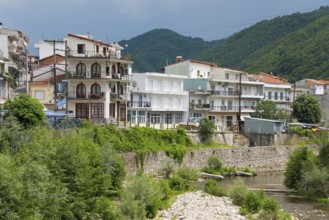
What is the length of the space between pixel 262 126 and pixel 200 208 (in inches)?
1467

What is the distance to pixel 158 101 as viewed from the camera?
73750mm

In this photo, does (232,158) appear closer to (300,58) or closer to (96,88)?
(96,88)

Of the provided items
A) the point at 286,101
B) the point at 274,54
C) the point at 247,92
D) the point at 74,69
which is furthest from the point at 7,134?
the point at 274,54

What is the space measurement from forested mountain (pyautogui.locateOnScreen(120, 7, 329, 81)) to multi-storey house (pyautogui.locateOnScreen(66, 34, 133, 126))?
44968mm

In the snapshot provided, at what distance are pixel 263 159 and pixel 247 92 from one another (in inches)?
908

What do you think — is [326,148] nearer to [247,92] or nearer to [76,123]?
[76,123]

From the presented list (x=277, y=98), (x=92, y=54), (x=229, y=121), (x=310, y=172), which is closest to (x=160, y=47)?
(x=277, y=98)

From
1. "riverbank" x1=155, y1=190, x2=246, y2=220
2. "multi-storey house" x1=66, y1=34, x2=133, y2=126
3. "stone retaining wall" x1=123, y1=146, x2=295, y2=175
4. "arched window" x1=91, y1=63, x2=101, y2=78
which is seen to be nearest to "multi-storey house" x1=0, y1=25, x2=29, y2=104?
"multi-storey house" x1=66, y1=34, x2=133, y2=126

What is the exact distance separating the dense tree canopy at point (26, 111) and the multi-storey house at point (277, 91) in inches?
2184

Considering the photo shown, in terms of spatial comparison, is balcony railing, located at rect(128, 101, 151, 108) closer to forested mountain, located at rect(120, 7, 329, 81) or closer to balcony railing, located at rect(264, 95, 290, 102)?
balcony railing, located at rect(264, 95, 290, 102)

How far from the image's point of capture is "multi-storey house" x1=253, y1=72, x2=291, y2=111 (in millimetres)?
92281

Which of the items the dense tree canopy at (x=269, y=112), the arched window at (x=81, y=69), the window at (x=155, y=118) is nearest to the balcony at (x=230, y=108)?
the dense tree canopy at (x=269, y=112)

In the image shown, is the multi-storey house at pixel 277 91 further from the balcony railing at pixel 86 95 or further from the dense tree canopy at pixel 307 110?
the balcony railing at pixel 86 95

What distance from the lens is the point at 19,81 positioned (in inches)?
2938
